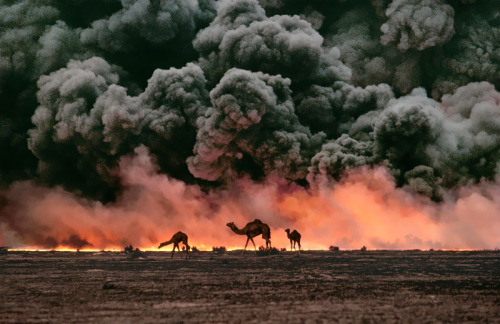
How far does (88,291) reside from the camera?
24953mm

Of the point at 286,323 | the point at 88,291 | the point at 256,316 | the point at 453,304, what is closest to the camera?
the point at 286,323

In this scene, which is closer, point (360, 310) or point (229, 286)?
point (360, 310)

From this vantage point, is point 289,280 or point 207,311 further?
point 289,280

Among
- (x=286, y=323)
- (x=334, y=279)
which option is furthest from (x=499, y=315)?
(x=334, y=279)

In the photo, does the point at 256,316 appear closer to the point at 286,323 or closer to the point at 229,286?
the point at 286,323

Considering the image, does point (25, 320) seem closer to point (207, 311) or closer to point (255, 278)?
point (207, 311)

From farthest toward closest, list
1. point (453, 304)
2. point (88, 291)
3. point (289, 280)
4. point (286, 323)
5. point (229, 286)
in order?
point (289, 280)
point (229, 286)
point (88, 291)
point (453, 304)
point (286, 323)

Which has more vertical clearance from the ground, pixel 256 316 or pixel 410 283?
pixel 410 283

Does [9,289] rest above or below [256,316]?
above

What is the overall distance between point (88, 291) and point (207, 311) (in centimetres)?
815

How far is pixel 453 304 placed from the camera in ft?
65.8

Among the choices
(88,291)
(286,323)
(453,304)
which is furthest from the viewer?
(88,291)

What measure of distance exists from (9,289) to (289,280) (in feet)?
40.8

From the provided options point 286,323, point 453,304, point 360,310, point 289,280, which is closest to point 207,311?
point 286,323
